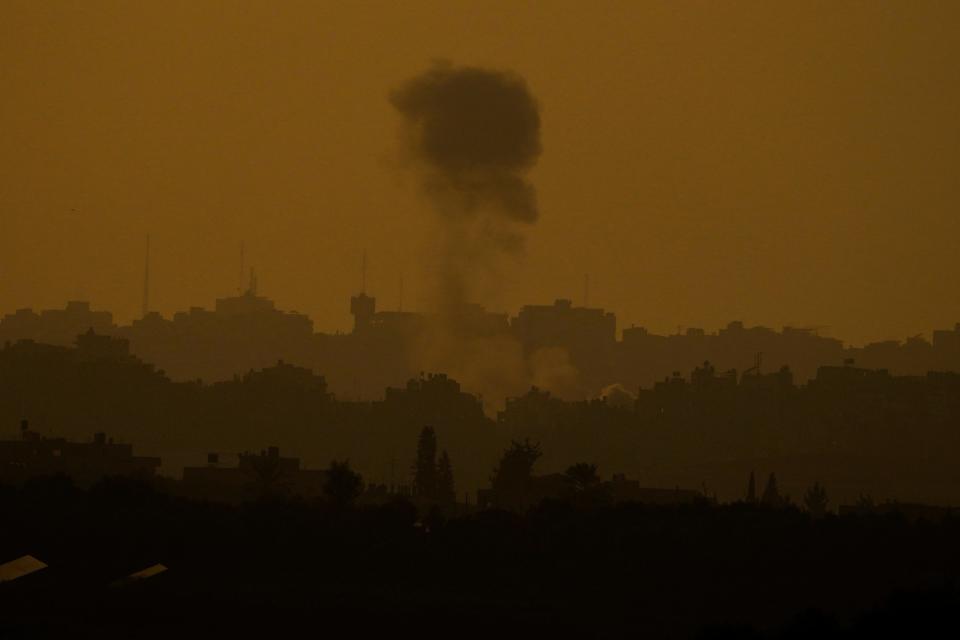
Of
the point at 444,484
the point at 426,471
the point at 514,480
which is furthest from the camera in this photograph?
the point at 426,471

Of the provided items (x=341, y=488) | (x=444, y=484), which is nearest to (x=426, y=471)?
(x=444, y=484)

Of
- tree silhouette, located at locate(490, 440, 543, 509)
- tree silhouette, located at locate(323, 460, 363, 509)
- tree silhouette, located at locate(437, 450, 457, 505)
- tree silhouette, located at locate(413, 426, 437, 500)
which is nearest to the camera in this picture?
tree silhouette, located at locate(323, 460, 363, 509)

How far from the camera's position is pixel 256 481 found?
427 ft

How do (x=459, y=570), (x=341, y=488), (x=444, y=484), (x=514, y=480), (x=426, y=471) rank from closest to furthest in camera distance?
(x=459, y=570), (x=341, y=488), (x=514, y=480), (x=444, y=484), (x=426, y=471)

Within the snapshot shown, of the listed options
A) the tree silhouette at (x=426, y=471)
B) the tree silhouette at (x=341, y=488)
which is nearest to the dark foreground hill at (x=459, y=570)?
the tree silhouette at (x=341, y=488)

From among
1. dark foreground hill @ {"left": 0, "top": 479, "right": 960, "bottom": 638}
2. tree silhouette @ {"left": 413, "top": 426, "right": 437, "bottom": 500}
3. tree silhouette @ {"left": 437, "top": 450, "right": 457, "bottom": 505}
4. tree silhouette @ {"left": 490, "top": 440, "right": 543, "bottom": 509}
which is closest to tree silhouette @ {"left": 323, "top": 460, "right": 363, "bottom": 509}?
dark foreground hill @ {"left": 0, "top": 479, "right": 960, "bottom": 638}

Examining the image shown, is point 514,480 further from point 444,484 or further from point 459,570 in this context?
point 459,570

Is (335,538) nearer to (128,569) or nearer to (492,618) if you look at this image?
(128,569)

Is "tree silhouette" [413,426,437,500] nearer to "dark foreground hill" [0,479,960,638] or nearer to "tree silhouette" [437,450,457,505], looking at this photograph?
"tree silhouette" [437,450,457,505]

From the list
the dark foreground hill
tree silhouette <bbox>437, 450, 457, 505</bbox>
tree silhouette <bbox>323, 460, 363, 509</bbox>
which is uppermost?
tree silhouette <bbox>437, 450, 457, 505</bbox>

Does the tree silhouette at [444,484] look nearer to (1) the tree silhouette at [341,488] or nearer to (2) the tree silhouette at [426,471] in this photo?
(2) the tree silhouette at [426,471]

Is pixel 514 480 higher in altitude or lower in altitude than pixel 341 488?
higher

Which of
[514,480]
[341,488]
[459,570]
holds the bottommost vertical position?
[459,570]

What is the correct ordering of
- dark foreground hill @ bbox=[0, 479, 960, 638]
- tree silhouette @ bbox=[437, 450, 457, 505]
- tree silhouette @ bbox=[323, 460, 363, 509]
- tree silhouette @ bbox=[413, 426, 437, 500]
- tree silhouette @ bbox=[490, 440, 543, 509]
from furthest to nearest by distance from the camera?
1. tree silhouette @ bbox=[413, 426, 437, 500]
2. tree silhouette @ bbox=[437, 450, 457, 505]
3. tree silhouette @ bbox=[490, 440, 543, 509]
4. tree silhouette @ bbox=[323, 460, 363, 509]
5. dark foreground hill @ bbox=[0, 479, 960, 638]
